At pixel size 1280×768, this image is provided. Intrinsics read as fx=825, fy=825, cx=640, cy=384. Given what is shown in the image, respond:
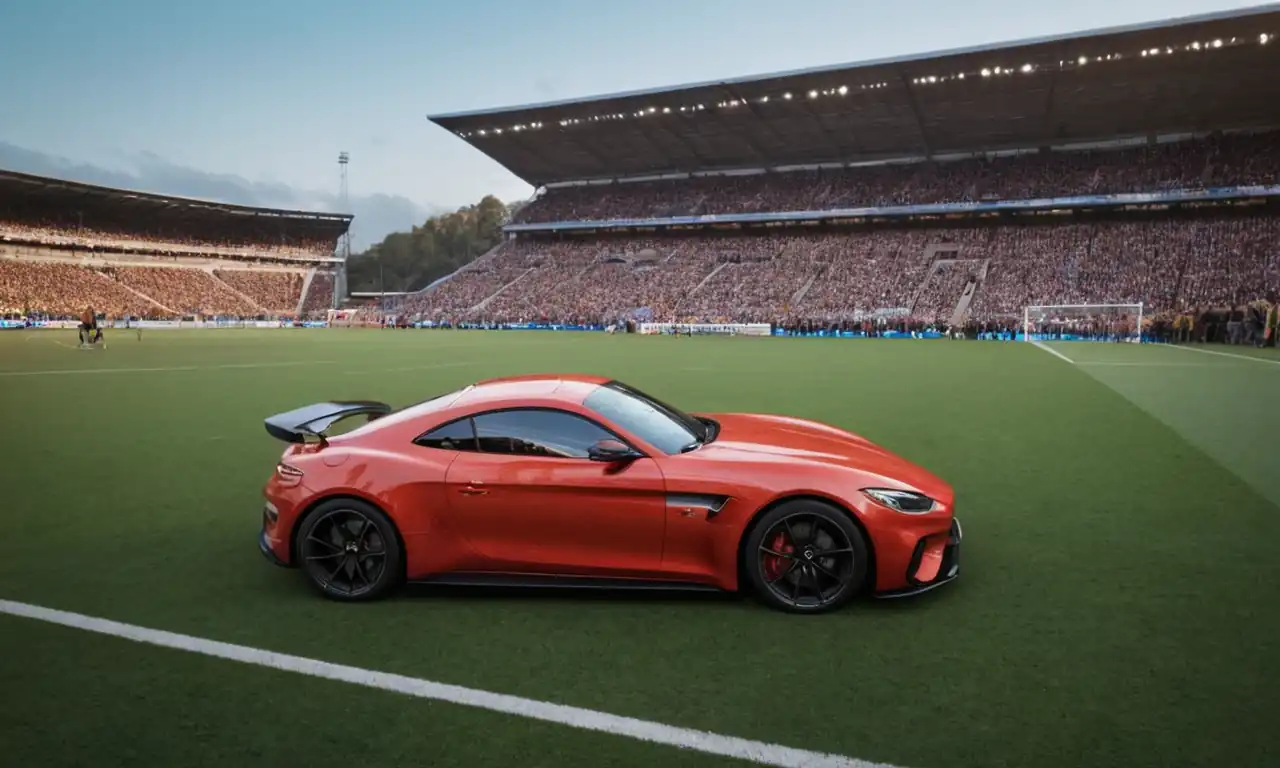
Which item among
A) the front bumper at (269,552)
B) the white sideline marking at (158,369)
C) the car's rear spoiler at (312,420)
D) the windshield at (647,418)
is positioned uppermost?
the windshield at (647,418)

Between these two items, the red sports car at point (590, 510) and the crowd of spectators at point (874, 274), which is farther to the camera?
the crowd of spectators at point (874, 274)

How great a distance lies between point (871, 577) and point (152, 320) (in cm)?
7505

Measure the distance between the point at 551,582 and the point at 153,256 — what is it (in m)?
90.5

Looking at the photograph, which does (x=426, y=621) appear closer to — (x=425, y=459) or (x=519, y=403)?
(x=425, y=459)

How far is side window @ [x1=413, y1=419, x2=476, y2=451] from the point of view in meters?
4.71

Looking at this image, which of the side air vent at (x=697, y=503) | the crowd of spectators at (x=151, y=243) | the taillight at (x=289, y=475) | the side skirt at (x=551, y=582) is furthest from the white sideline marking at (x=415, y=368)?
the crowd of spectators at (x=151, y=243)

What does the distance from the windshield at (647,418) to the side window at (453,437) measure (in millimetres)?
692

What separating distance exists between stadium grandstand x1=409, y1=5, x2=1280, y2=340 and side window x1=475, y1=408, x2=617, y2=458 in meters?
38.6

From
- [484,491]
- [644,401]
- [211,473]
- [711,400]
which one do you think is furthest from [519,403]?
[711,400]

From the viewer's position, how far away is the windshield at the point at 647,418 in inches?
187

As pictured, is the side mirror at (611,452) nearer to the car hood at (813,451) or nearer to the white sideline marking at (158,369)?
the car hood at (813,451)

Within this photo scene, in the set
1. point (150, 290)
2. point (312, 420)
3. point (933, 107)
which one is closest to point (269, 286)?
point (150, 290)

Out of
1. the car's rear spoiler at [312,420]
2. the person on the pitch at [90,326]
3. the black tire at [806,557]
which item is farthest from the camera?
the person on the pitch at [90,326]

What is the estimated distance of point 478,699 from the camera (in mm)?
3426
